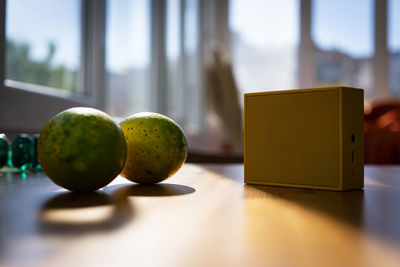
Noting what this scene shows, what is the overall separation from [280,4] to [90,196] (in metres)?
4.69

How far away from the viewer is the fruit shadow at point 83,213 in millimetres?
317

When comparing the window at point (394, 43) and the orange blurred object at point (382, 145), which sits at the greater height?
the window at point (394, 43)

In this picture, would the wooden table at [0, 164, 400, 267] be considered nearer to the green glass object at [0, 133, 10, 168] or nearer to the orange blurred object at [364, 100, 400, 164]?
the green glass object at [0, 133, 10, 168]

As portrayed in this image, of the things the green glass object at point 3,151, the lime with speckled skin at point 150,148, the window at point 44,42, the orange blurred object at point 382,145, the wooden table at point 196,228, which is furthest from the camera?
the orange blurred object at point 382,145

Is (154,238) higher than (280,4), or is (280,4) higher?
(280,4)

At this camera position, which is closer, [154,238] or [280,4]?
[154,238]

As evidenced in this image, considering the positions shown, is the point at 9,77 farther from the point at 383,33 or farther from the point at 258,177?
the point at 383,33

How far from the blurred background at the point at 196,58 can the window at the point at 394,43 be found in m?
0.01

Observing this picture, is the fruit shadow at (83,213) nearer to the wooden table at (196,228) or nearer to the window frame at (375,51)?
the wooden table at (196,228)

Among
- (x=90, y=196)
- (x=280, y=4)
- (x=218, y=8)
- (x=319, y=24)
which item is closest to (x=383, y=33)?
(x=319, y=24)

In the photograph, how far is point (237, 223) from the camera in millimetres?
344

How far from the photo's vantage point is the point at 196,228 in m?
0.32

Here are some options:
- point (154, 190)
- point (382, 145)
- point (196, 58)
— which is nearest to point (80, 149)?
point (154, 190)

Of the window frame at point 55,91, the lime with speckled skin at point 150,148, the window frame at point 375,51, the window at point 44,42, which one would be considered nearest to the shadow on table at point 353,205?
the lime with speckled skin at point 150,148
